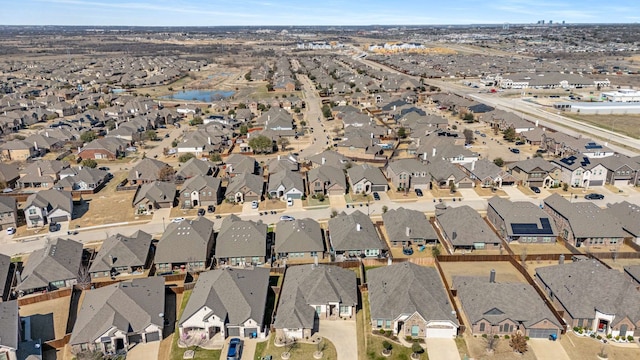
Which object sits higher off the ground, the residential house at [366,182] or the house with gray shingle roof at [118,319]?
the residential house at [366,182]

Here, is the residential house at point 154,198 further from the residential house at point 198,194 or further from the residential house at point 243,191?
the residential house at point 243,191

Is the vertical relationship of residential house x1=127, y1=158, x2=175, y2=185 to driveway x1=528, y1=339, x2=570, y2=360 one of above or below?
above

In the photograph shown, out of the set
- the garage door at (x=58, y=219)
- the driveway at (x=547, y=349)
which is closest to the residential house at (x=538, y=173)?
the driveway at (x=547, y=349)

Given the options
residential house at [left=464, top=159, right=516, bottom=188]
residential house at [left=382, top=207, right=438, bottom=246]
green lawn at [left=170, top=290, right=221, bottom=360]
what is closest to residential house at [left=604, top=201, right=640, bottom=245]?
residential house at [left=464, top=159, right=516, bottom=188]

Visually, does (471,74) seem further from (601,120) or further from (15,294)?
(15,294)

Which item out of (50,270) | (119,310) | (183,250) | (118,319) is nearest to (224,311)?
(118,319)

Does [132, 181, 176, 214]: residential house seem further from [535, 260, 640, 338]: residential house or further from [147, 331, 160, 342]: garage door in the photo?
[535, 260, 640, 338]: residential house

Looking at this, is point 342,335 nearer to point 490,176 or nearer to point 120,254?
point 120,254
